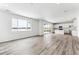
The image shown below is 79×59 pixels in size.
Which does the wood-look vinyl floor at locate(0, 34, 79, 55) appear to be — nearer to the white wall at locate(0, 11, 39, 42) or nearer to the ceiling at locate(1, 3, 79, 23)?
the white wall at locate(0, 11, 39, 42)

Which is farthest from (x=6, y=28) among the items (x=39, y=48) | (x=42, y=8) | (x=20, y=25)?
(x=39, y=48)

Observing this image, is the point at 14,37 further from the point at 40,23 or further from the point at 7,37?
the point at 40,23

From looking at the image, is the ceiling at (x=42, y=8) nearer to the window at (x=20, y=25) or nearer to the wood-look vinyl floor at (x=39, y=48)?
the window at (x=20, y=25)

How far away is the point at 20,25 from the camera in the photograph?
886 cm

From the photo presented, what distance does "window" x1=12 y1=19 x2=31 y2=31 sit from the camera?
7.95 m

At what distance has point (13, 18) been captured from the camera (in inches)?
305

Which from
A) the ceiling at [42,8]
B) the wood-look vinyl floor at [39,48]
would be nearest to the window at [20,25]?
the ceiling at [42,8]

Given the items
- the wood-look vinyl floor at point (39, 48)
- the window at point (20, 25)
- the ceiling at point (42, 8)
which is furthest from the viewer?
the window at point (20, 25)

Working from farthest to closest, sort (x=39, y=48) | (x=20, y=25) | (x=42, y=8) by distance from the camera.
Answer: (x=20, y=25) → (x=42, y=8) → (x=39, y=48)

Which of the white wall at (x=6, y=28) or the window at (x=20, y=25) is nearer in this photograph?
the white wall at (x=6, y=28)

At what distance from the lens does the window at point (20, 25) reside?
313 inches

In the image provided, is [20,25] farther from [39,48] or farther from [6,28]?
[39,48]

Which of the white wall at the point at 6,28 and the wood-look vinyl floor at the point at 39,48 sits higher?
the white wall at the point at 6,28

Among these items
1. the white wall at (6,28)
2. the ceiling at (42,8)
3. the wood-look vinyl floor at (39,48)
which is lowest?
the wood-look vinyl floor at (39,48)
